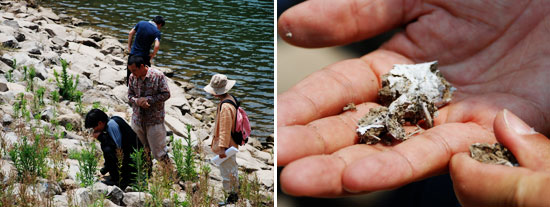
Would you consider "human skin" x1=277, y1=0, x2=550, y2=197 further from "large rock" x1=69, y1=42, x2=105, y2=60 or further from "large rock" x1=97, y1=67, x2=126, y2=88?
"large rock" x1=69, y1=42, x2=105, y2=60

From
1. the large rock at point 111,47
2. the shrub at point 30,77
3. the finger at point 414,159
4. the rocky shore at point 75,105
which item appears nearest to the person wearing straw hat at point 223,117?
the rocky shore at point 75,105

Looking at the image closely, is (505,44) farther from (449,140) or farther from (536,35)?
(449,140)

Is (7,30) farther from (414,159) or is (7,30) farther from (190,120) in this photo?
(414,159)

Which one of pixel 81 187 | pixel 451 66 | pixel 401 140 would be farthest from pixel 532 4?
pixel 81 187

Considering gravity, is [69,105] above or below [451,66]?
below

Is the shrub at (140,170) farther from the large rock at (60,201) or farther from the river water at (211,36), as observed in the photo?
the river water at (211,36)
